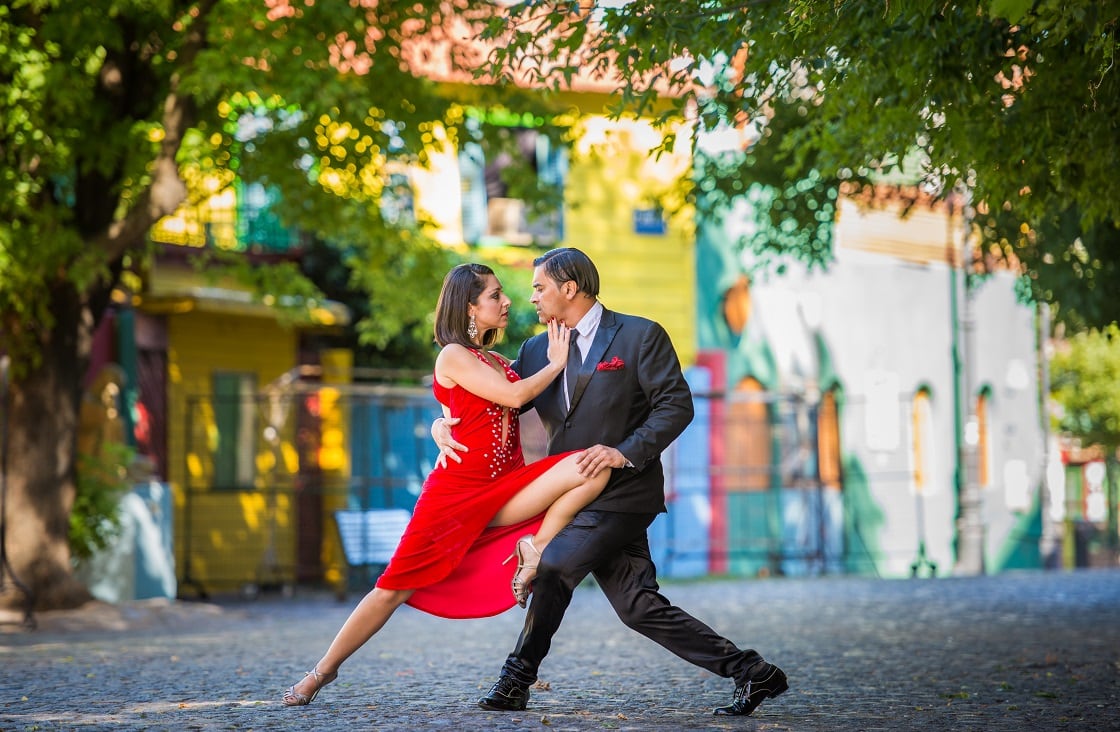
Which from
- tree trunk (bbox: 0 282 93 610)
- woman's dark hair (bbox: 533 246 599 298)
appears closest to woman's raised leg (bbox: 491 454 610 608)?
woman's dark hair (bbox: 533 246 599 298)

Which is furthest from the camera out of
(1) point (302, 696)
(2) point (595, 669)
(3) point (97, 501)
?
(3) point (97, 501)

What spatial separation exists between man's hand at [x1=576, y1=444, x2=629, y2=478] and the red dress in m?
0.18

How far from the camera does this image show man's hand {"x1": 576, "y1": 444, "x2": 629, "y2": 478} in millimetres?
7051

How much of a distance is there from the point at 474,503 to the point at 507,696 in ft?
2.67

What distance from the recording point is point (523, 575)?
23.6 ft

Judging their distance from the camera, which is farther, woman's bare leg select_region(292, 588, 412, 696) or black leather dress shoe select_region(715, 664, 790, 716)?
woman's bare leg select_region(292, 588, 412, 696)

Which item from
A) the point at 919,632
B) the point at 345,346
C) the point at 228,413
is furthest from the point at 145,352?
the point at 919,632

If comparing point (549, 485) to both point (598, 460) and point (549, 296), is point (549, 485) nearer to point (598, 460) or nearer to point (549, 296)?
point (598, 460)

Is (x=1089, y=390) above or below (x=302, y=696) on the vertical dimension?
above

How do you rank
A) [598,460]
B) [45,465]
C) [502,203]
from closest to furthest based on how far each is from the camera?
[598,460], [45,465], [502,203]

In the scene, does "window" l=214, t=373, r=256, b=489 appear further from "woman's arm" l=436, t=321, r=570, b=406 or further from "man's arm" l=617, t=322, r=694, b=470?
"man's arm" l=617, t=322, r=694, b=470

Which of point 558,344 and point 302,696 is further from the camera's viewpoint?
point 302,696

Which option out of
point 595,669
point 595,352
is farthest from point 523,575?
point 595,669

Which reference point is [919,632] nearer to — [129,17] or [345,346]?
[129,17]
